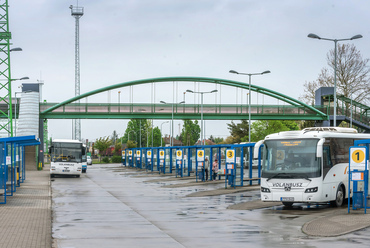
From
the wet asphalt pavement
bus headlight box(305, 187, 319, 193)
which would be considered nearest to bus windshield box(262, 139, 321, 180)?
bus headlight box(305, 187, 319, 193)

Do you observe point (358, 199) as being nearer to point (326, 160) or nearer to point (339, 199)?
point (326, 160)

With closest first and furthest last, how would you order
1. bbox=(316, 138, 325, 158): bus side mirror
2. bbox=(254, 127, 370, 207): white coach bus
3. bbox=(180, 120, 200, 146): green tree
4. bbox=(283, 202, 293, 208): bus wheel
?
bbox=(254, 127, 370, 207): white coach bus < bbox=(316, 138, 325, 158): bus side mirror < bbox=(283, 202, 293, 208): bus wheel < bbox=(180, 120, 200, 146): green tree

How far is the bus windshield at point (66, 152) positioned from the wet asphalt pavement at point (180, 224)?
20.7 metres

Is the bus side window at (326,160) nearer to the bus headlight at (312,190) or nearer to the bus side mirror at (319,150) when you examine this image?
the bus side mirror at (319,150)

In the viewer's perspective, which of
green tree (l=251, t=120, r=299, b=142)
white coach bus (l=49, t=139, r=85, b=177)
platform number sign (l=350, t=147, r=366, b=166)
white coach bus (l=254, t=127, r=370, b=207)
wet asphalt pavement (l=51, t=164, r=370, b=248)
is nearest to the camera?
wet asphalt pavement (l=51, t=164, r=370, b=248)

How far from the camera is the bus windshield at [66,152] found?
44719 millimetres

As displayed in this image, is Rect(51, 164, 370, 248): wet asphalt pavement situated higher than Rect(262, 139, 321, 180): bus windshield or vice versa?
Rect(262, 139, 321, 180): bus windshield

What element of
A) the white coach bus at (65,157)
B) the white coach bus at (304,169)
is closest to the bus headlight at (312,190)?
the white coach bus at (304,169)

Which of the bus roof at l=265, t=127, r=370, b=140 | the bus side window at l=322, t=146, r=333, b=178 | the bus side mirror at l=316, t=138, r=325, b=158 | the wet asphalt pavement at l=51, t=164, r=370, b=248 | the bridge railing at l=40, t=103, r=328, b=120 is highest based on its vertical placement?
the bridge railing at l=40, t=103, r=328, b=120

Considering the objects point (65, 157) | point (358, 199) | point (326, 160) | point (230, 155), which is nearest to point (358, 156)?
point (358, 199)

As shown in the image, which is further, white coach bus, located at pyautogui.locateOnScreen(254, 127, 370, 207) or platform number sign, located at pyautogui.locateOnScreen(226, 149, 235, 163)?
platform number sign, located at pyautogui.locateOnScreen(226, 149, 235, 163)

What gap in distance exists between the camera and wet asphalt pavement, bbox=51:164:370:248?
12.6 metres

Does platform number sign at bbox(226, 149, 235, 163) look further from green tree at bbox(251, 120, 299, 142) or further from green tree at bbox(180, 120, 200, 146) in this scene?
green tree at bbox(180, 120, 200, 146)

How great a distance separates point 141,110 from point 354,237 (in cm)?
6170
